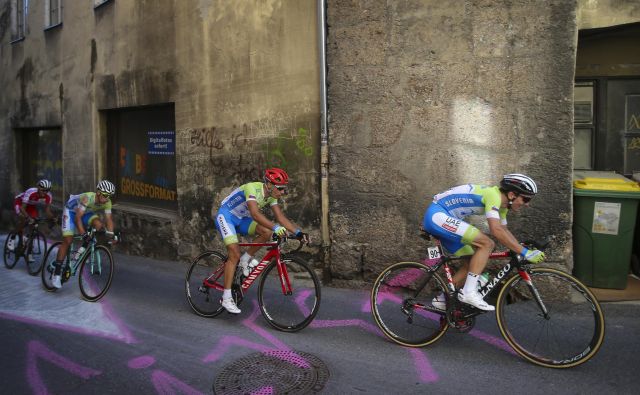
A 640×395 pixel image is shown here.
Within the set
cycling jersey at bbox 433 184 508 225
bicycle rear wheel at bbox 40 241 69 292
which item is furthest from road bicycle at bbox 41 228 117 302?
cycling jersey at bbox 433 184 508 225

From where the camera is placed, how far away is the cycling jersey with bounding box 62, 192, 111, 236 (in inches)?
253

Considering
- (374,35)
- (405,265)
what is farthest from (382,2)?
(405,265)

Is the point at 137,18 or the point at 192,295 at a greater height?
the point at 137,18

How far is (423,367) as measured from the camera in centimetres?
389

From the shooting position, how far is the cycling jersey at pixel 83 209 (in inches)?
253

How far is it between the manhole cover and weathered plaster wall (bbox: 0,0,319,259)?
107 inches

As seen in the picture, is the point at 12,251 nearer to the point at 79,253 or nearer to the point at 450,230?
the point at 79,253

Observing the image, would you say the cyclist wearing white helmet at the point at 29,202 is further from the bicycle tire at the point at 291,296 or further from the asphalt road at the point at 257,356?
the bicycle tire at the point at 291,296

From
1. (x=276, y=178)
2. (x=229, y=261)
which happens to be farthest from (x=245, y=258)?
(x=276, y=178)

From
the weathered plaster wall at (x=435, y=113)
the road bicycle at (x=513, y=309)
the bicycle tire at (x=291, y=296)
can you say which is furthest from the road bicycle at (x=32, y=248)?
the road bicycle at (x=513, y=309)

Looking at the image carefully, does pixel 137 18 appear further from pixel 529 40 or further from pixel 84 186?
pixel 529 40

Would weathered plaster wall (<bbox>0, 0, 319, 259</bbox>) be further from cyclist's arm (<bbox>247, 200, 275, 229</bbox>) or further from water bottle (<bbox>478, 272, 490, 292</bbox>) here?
water bottle (<bbox>478, 272, 490, 292</bbox>)

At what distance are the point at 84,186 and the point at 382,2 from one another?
300 inches

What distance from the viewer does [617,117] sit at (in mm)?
6875
